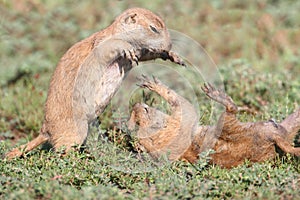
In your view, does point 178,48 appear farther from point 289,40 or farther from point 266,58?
point 289,40

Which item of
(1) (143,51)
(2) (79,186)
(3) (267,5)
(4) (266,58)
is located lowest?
(2) (79,186)

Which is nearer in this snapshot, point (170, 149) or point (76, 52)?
point (170, 149)

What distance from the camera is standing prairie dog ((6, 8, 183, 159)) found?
5.17m

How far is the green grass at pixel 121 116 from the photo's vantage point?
4289 millimetres

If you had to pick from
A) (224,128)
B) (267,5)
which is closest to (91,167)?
(224,128)

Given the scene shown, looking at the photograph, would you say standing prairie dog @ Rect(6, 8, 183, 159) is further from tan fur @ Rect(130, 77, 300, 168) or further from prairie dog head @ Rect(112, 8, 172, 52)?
tan fur @ Rect(130, 77, 300, 168)

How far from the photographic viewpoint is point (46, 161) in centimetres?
481

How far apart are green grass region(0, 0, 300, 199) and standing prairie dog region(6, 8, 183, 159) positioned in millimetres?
192

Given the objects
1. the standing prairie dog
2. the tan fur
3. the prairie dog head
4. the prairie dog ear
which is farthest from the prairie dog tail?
the prairie dog ear

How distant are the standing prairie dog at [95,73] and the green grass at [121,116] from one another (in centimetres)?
19

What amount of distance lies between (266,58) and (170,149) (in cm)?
462

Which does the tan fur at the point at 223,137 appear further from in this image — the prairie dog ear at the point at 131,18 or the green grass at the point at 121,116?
the prairie dog ear at the point at 131,18

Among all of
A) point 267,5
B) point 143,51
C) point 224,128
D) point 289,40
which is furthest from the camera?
point 267,5

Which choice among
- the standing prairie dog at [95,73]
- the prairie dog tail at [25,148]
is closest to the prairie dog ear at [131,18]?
the standing prairie dog at [95,73]
